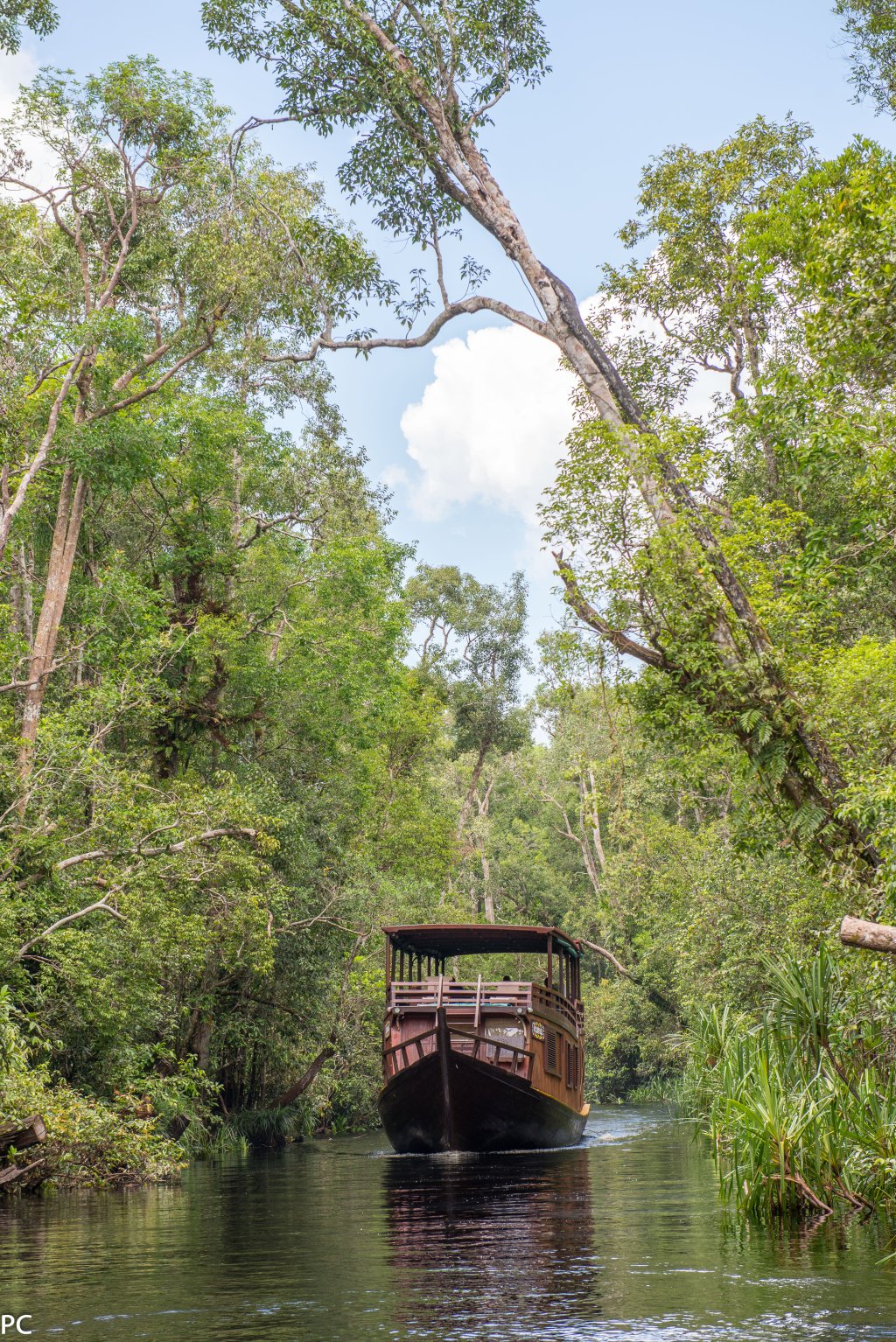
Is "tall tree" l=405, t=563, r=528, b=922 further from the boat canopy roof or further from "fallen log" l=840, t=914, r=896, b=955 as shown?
"fallen log" l=840, t=914, r=896, b=955

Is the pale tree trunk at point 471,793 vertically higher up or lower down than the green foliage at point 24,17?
lower down

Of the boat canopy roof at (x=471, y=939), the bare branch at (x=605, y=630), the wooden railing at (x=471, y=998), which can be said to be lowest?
A: the wooden railing at (x=471, y=998)

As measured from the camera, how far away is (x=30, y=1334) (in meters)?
5.03

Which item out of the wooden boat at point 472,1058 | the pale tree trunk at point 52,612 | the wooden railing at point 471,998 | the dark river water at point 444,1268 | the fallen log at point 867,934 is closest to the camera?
the dark river water at point 444,1268

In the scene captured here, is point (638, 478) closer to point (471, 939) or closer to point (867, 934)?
point (867, 934)

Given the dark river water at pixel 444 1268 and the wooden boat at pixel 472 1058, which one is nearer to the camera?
the dark river water at pixel 444 1268

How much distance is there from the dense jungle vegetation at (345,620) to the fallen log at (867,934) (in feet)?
5.89

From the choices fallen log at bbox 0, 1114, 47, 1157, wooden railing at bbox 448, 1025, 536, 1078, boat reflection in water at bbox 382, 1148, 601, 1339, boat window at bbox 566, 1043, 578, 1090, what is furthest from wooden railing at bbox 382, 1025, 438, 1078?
fallen log at bbox 0, 1114, 47, 1157

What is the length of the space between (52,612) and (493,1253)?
46.9ft

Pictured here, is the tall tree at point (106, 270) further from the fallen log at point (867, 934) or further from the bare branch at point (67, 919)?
the fallen log at point (867, 934)

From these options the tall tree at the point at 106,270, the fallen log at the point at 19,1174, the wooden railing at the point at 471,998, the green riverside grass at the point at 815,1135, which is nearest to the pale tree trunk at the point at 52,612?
the tall tree at the point at 106,270

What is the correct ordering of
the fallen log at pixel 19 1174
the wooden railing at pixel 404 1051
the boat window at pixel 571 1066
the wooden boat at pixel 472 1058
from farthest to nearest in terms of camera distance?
the boat window at pixel 571 1066
the wooden railing at pixel 404 1051
the wooden boat at pixel 472 1058
the fallen log at pixel 19 1174

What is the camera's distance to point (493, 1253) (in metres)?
7.25

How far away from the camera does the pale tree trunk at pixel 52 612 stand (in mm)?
16656
